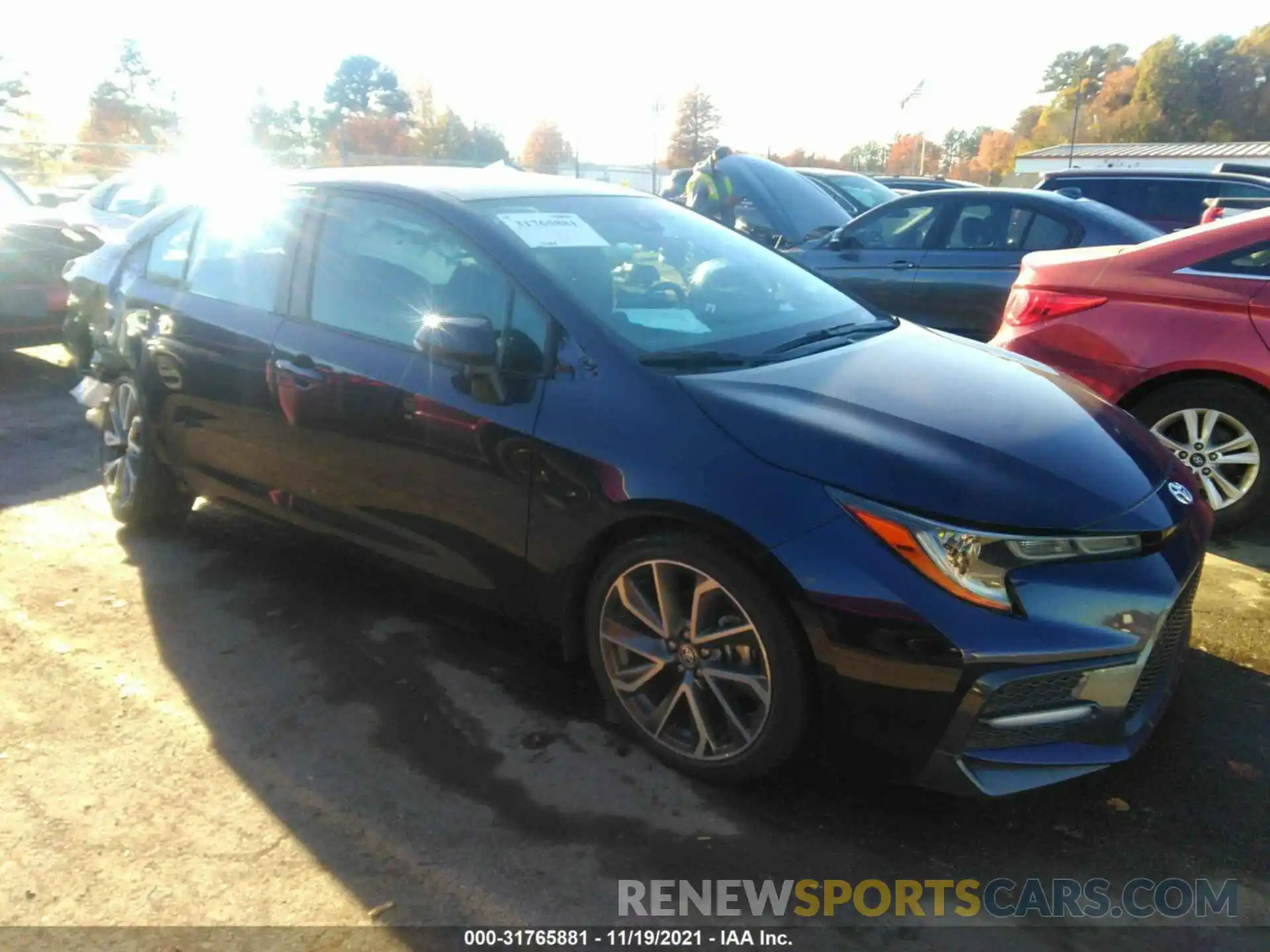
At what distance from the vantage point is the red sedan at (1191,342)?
448cm

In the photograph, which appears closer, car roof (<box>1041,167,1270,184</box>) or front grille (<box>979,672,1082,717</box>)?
front grille (<box>979,672,1082,717</box>)

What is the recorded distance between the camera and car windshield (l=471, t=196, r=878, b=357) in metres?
3.12

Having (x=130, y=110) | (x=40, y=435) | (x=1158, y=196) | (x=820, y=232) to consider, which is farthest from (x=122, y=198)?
(x=130, y=110)

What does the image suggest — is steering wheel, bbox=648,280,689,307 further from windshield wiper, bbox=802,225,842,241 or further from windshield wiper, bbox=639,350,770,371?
windshield wiper, bbox=802,225,842,241

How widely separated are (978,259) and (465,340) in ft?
17.6

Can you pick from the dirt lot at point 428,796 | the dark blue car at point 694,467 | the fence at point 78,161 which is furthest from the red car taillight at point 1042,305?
the fence at point 78,161

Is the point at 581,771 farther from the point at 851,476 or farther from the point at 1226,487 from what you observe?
the point at 1226,487

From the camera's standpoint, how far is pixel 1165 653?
107 inches

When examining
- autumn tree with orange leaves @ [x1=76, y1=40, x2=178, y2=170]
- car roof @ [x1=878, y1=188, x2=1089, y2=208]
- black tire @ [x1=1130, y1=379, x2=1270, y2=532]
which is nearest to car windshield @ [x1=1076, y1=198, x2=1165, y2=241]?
car roof @ [x1=878, y1=188, x2=1089, y2=208]

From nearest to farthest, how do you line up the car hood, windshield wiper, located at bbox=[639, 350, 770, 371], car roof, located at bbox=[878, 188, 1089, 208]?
the car hood, windshield wiper, located at bbox=[639, 350, 770, 371], car roof, located at bbox=[878, 188, 1089, 208]

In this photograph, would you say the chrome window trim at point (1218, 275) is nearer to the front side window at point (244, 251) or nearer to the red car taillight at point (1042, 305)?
the red car taillight at point (1042, 305)

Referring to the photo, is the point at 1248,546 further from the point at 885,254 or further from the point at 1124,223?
the point at 885,254

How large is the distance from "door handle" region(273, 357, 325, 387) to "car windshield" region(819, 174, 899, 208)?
1011 cm

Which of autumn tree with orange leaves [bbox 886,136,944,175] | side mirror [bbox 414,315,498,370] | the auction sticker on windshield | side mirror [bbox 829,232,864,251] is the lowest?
side mirror [bbox 414,315,498,370]
